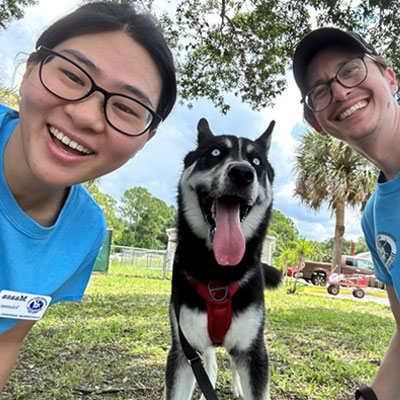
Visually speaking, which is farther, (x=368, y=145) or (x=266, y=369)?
(x=266, y=369)

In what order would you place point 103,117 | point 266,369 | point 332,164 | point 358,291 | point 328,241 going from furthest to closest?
point 328,241 → point 332,164 → point 358,291 → point 266,369 → point 103,117

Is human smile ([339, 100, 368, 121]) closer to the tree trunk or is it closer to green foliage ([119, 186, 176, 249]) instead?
the tree trunk

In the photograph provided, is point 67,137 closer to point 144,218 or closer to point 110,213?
point 110,213

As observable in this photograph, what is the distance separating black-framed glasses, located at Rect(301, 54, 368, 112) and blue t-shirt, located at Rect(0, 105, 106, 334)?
142cm

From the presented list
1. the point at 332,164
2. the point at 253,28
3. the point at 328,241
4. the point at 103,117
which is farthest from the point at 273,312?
the point at 328,241

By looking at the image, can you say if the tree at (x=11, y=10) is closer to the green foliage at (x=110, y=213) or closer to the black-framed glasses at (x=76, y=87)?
the black-framed glasses at (x=76, y=87)

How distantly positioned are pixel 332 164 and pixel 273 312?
12.8 metres

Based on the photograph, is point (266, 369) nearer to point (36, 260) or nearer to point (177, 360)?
point (177, 360)

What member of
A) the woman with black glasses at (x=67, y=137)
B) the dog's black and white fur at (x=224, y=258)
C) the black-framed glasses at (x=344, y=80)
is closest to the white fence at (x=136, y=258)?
the dog's black and white fur at (x=224, y=258)

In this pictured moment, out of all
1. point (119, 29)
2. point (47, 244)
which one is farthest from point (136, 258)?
point (119, 29)

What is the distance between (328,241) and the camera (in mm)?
74188

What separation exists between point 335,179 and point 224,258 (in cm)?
1648

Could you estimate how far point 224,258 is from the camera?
2352mm

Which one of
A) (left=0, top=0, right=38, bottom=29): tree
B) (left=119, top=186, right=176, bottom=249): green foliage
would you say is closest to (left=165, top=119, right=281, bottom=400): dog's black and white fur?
(left=0, top=0, right=38, bottom=29): tree
